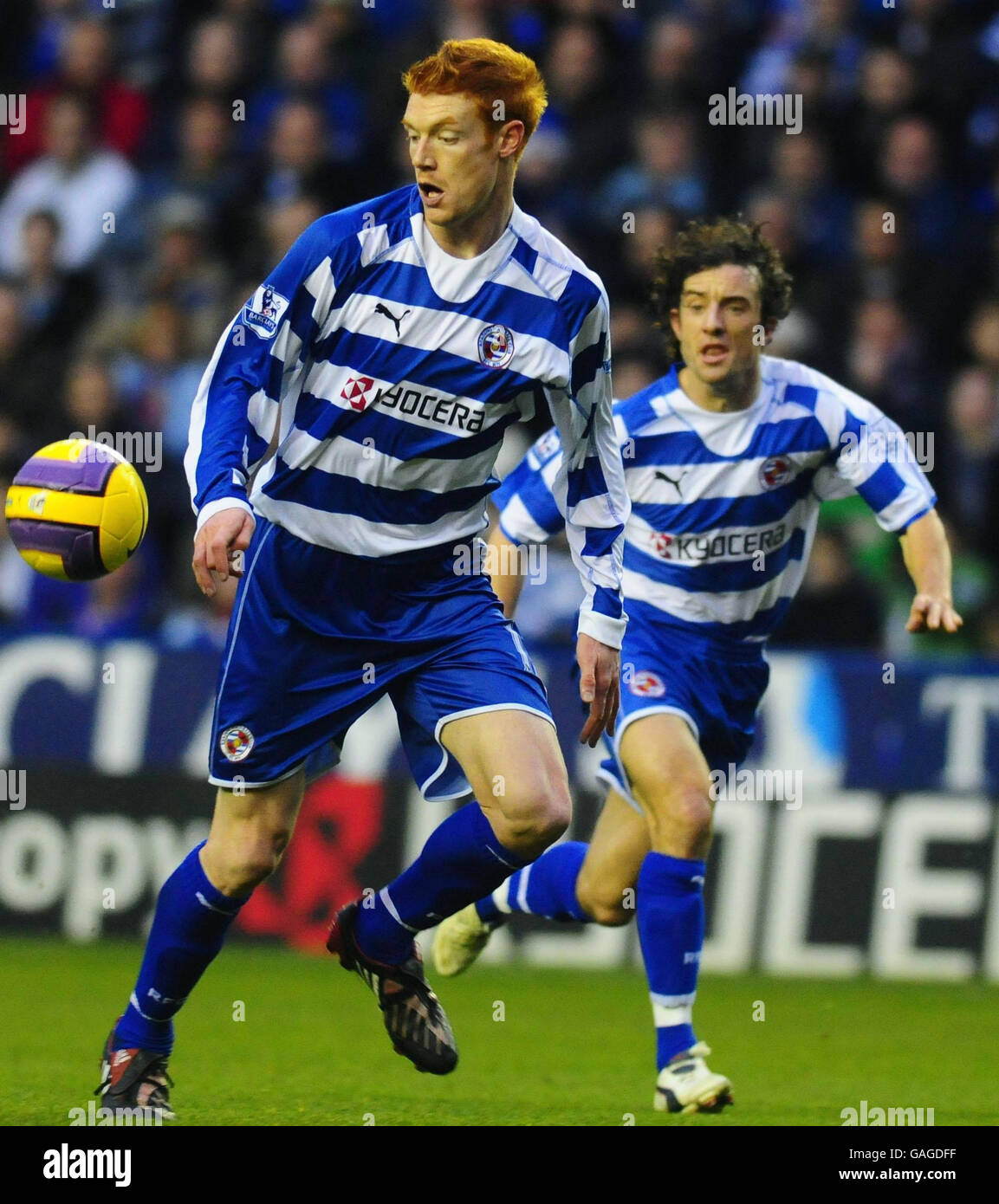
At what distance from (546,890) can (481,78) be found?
283 cm

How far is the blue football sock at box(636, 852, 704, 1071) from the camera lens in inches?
221

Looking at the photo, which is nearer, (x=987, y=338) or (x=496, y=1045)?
(x=496, y=1045)

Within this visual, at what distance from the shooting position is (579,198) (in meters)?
10.4

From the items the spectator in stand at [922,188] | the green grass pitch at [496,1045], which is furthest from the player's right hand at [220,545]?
the spectator in stand at [922,188]

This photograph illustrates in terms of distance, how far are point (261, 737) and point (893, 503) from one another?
209 centimetres

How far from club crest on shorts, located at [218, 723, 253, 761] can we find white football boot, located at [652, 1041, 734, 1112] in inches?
59.2

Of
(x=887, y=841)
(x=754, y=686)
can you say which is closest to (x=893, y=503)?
(x=754, y=686)

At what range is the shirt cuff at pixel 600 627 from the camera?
16.1 ft

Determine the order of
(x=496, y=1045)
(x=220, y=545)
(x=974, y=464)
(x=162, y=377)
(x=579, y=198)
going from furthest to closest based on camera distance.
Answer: (x=579, y=198)
(x=162, y=377)
(x=974, y=464)
(x=496, y=1045)
(x=220, y=545)

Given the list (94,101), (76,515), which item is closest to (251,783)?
(76,515)

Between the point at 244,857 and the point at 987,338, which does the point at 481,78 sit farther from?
the point at 987,338

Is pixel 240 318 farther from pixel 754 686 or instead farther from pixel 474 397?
pixel 754 686

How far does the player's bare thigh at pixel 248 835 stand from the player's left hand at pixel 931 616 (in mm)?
1755

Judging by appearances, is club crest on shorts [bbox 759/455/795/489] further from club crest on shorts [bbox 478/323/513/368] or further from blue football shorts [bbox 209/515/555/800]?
club crest on shorts [bbox 478/323/513/368]
